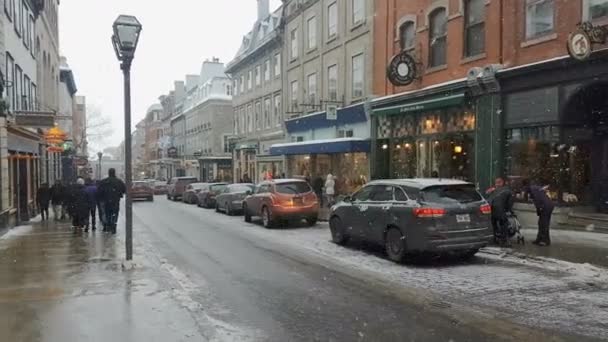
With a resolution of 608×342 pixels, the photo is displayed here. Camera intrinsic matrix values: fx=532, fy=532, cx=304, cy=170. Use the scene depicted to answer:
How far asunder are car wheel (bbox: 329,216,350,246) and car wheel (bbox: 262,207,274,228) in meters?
4.18

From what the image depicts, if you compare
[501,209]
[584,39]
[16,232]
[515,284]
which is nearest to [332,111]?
[584,39]

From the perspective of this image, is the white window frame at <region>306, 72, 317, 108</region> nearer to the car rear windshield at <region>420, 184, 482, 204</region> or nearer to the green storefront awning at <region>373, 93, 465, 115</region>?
the green storefront awning at <region>373, 93, 465, 115</region>

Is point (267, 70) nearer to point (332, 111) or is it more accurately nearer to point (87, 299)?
point (332, 111)

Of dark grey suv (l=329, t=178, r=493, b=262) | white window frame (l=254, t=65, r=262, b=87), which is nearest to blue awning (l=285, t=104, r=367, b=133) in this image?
white window frame (l=254, t=65, r=262, b=87)

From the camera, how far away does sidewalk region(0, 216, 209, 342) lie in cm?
598

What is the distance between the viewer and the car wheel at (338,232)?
12756 millimetres

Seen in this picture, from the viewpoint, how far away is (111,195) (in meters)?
15.5

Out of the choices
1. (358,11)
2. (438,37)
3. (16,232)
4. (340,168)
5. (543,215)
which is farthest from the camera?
(340,168)

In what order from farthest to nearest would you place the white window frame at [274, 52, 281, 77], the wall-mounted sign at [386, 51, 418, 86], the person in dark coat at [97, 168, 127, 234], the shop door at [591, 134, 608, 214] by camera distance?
the white window frame at [274, 52, 281, 77] → the wall-mounted sign at [386, 51, 418, 86] → the person in dark coat at [97, 168, 127, 234] → the shop door at [591, 134, 608, 214]

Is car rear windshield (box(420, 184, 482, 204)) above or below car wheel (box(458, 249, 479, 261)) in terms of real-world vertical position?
above

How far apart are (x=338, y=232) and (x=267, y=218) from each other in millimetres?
4719

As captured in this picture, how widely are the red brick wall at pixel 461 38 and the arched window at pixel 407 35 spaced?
28cm

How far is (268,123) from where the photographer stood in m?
37.5

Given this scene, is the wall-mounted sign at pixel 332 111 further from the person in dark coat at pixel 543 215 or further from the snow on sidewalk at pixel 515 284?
the person in dark coat at pixel 543 215
